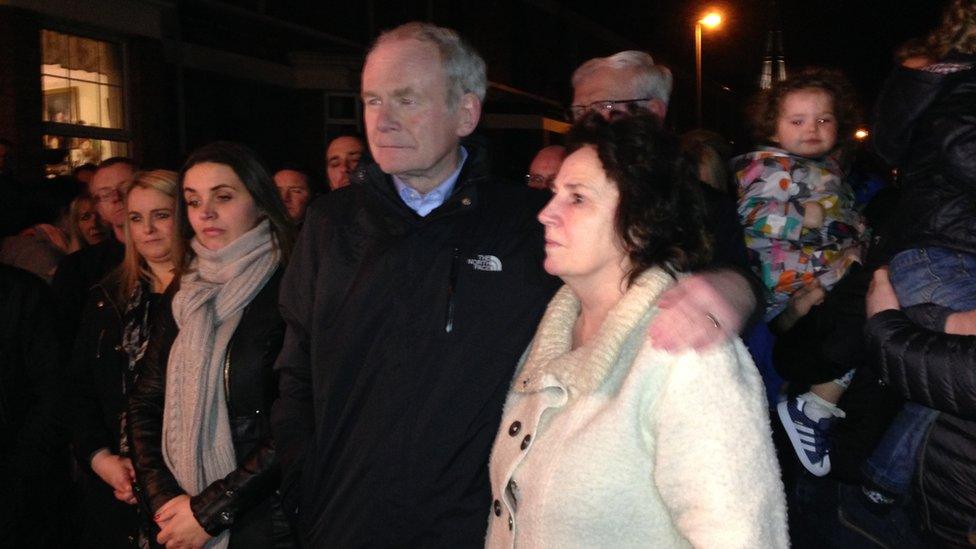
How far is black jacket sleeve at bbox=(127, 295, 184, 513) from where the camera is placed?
3.38 meters

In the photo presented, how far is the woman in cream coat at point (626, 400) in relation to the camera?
1786mm

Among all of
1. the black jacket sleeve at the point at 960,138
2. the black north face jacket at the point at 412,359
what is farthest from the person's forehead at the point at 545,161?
the black jacket sleeve at the point at 960,138

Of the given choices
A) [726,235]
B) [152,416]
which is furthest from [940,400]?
[152,416]

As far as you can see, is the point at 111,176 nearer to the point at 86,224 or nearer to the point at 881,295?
the point at 86,224

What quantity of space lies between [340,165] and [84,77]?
275 inches

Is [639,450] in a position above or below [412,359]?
below

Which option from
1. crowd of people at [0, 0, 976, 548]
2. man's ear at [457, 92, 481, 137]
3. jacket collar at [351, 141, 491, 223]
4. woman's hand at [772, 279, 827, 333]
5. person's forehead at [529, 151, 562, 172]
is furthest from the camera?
person's forehead at [529, 151, 562, 172]

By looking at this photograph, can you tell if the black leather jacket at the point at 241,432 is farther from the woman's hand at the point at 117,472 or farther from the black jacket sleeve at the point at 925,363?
the black jacket sleeve at the point at 925,363

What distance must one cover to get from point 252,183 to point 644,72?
1.77m

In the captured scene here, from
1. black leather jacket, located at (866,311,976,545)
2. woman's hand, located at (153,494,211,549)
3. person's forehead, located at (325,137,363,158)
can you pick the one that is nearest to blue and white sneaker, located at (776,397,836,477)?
black leather jacket, located at (866,311,976,545)

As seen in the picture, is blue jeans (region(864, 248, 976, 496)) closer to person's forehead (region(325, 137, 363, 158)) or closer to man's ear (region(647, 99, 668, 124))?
man's ear (region(647, 99, 668, 124))

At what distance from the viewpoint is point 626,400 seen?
1.89 m

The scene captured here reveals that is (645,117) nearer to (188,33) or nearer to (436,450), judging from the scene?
(436,450)

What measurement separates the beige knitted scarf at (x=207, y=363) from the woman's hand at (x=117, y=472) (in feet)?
1.00
